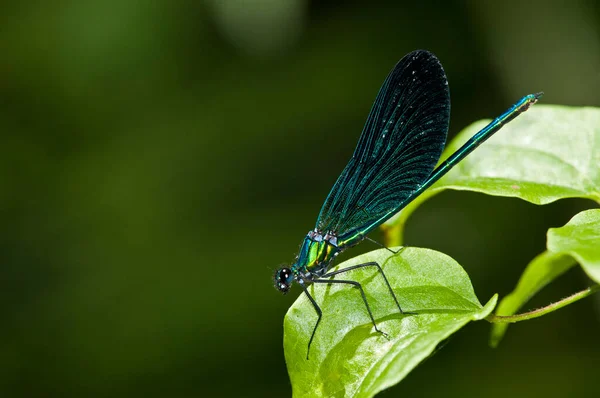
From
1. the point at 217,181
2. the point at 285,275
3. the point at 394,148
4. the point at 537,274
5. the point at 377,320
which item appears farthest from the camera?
the point at 217,181

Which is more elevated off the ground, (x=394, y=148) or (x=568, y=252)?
(x=394, y=148)

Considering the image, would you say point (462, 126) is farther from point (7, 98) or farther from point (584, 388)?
point (7, 98)

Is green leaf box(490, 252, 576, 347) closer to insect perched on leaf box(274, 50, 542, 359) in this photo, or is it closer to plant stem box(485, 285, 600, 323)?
plant stem box(485, 285, 600, 323)

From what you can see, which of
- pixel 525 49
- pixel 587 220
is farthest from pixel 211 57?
pixel 587 220

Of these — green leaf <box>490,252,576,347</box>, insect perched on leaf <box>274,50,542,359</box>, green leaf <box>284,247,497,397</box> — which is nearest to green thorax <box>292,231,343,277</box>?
insect perched on leaf <box>274,50,542,359</box>

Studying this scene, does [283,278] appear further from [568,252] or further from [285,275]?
[568,252]

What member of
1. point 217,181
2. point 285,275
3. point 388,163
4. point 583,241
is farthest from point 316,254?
point 217,181
